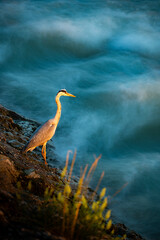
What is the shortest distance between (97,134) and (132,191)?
3132 mm

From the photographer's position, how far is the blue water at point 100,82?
694 cm

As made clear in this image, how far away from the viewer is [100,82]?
1271 centimetres

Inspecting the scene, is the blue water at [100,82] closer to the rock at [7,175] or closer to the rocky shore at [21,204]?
the rocky shore at [21,204]

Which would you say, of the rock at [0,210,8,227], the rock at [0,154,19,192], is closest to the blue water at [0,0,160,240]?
the rock at [0,154,19,192]

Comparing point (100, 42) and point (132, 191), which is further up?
point (100, 42)

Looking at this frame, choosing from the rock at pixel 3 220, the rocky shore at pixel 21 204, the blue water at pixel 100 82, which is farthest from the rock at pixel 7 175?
the blue water at pixel 100 82

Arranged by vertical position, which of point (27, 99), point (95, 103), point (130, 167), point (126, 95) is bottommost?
point (130, 167)

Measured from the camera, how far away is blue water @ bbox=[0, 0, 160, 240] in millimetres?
6941

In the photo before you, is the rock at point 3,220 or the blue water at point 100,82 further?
the blue water at point 100,82

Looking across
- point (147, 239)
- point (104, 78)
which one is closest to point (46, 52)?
point (104, 78)

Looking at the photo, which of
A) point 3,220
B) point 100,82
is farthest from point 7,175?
point 100,82

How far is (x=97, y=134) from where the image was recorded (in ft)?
30.2

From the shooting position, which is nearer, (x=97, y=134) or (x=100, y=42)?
(x=97, y=134)

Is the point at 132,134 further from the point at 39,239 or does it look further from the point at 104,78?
the point at 39,239
